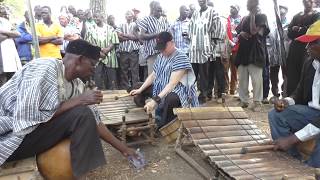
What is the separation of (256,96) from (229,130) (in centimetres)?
296

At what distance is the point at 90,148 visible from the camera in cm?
314

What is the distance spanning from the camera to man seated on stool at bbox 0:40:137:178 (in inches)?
113

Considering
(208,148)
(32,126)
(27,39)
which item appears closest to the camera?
(32,126)

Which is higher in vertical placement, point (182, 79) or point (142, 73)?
point (182, 79)

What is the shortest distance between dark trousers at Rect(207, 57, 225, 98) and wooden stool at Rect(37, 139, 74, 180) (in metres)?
5.09

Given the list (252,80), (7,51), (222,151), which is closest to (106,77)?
(7,51)

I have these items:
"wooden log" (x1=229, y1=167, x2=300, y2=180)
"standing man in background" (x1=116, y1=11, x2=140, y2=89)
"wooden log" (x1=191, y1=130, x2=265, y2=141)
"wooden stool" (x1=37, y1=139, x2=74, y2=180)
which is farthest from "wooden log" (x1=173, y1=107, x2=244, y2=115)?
"standing man in background" (x1=116, y1=11, x2=140, y2=89)

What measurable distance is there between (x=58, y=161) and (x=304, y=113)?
237 centimetres

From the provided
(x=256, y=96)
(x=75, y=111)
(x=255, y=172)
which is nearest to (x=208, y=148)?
(x=255, y=172)

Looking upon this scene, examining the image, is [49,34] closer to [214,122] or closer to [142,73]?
[142,73]

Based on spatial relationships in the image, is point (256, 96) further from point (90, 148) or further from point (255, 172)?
point (90, 148)

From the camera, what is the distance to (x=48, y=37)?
6871 mm

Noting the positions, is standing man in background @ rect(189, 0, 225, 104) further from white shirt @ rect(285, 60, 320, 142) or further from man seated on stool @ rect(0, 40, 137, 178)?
man seated on stool @ rect(0, 40, 137, 178)

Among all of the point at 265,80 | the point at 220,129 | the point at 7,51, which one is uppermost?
the point at 7,51
